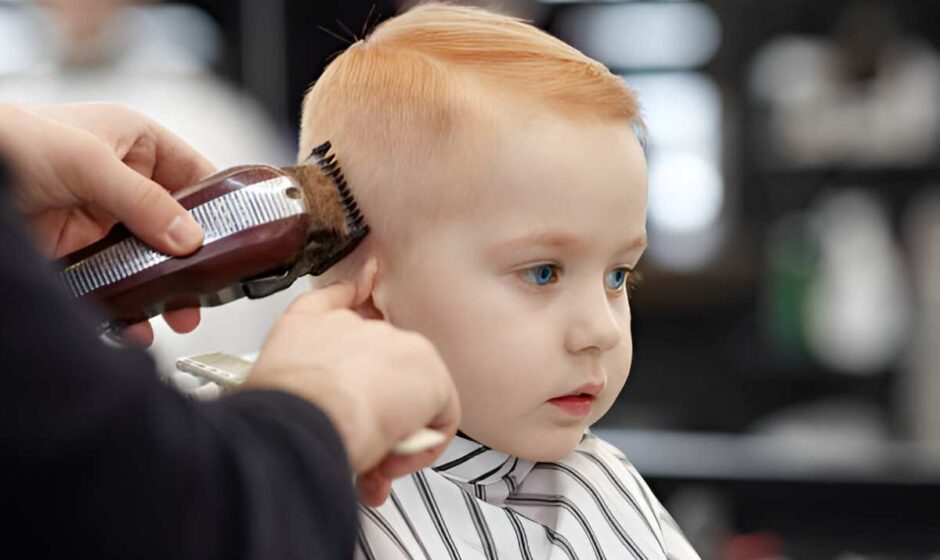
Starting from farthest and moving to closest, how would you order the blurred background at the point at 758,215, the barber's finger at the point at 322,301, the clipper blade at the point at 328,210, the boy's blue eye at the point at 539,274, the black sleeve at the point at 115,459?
1. the blurred background at the point at 758,215
2. the boy's blue eye at the point at 539,274
3. the clipper blade at the point at 328,210
4. the barber's finger at the point at 322,301
5. the black sleeve at the point at 115,459

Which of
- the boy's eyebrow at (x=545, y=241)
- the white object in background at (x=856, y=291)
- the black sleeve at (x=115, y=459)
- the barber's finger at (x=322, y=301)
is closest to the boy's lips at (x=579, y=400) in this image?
the boy's eyebrow at (x=545, y=241)

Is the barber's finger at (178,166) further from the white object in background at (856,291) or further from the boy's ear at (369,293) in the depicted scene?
the white object in background at (856,291)

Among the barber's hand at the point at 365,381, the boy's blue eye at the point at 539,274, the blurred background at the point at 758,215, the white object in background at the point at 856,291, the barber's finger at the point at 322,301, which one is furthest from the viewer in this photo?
the white object in background at the point at 856,291

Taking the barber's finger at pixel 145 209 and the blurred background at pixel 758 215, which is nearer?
the barber's finger at pixel 145 209

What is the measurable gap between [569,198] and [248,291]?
27 centimetres

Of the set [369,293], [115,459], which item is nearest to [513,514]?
[369,293]

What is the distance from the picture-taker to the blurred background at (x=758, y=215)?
3033 millimetres

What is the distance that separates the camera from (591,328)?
95 centimetres

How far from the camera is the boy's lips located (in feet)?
3.19

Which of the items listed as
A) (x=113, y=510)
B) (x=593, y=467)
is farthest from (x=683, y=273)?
(x=113, y=510)

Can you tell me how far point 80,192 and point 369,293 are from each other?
0.24 metres

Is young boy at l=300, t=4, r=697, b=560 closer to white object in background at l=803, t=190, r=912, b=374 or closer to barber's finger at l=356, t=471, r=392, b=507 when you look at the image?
barber's finger at l=356, t=471, r=392, b=507

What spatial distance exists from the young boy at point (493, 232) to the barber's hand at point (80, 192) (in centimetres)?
19

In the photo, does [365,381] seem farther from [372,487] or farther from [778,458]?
[778,458]
